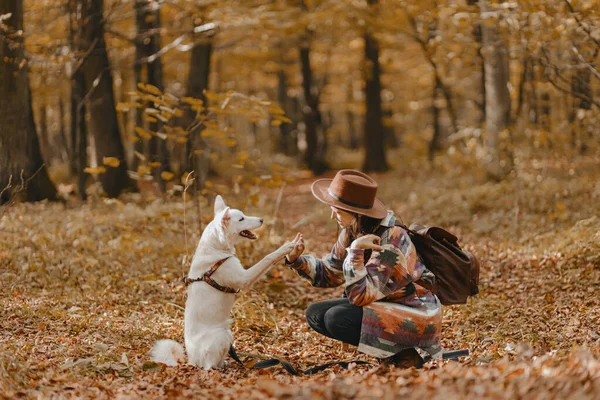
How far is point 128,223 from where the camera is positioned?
906cm

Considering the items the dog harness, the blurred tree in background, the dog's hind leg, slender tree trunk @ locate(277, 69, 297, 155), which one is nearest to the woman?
the dog harness

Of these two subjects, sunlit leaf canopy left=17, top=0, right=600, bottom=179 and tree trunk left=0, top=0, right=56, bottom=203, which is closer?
sunlit leaf canopy left=17, top=0, right=600, bottom=179

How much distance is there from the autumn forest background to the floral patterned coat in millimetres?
235

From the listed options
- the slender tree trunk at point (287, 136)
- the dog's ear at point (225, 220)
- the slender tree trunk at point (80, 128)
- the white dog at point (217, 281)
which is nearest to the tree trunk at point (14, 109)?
the slender tree trunk at point (80, 128)

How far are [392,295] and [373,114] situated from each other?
1482 centimetres

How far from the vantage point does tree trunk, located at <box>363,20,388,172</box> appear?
1856cm

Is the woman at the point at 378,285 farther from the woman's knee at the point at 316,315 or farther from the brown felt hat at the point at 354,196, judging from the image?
the woman's knee at the point at 316,315

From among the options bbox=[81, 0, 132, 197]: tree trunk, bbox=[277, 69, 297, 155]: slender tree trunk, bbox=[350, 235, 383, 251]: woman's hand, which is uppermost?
bbox=[350, 235, 383, 251]: woman's hand

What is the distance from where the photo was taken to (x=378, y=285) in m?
4.29

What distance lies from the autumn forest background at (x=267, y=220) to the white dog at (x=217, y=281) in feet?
0.69

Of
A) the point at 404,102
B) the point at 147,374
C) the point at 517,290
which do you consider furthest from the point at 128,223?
the point at 404,102

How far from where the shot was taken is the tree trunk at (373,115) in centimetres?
1856

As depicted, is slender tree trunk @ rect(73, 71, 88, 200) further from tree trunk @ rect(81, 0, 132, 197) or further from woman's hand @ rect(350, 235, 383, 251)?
woman's hand @ rect(350, 235, 383, 251)

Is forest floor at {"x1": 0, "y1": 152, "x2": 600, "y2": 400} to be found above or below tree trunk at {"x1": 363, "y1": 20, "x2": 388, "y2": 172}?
above
